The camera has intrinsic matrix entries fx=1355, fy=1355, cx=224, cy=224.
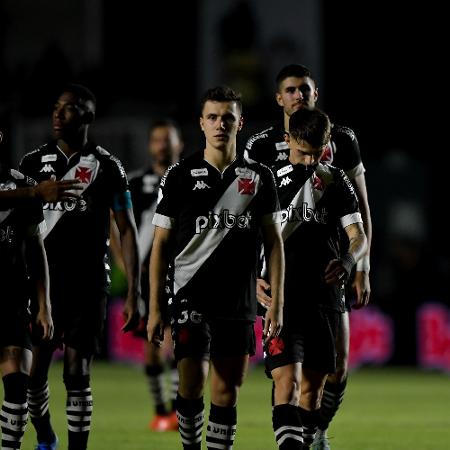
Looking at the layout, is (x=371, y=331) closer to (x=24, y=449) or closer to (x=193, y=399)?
(x=24, y=449)

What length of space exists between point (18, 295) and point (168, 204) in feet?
3.36

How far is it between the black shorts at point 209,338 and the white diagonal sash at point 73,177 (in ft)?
4.64

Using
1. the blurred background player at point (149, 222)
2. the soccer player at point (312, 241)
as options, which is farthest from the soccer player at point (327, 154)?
the blurred background player at point (149, 222)

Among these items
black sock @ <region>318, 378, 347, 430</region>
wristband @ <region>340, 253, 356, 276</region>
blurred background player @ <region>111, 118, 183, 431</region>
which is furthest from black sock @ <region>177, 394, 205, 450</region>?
blurred background player @ <region>111, 118, 183, 431</region>

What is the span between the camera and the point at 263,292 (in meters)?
8.05

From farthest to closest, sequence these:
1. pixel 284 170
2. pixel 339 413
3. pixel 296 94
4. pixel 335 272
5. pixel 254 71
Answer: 1. pixel 254 71
2. pixel 339 413
3. pixel 296 94
4. pixel 284 170
5. pixel 335 272

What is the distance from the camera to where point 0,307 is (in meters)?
7.76

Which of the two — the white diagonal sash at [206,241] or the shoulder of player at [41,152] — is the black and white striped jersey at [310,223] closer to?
the white diagonal sash at [206,241]

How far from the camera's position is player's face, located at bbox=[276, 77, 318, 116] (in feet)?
28.5

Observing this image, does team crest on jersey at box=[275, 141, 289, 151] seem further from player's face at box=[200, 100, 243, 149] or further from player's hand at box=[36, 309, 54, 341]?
player's hand at box=[36, 309, 54, 341]

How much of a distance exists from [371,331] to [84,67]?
10.8 metres

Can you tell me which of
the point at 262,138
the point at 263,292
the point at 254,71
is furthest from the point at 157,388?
the point at 254,71

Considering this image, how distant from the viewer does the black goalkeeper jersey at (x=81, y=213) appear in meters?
8.71

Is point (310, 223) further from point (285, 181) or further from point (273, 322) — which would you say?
point (273, 322)
